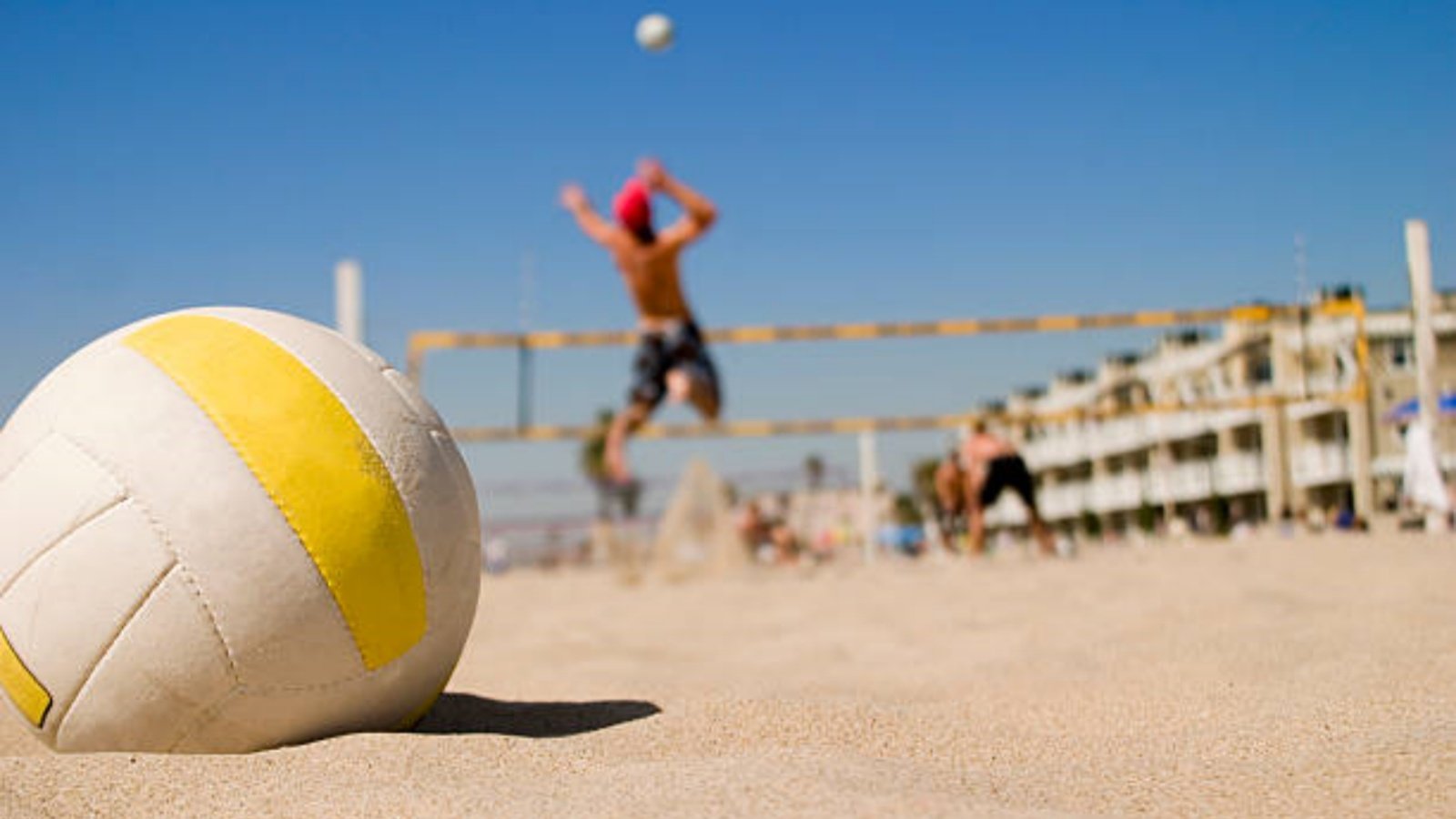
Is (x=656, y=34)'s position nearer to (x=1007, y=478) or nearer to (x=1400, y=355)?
(x=1007, y=478)

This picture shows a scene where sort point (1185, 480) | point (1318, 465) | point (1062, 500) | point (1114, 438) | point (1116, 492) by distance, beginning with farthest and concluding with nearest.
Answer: point (1062, 500)
point (1114, 438)
point (1116, 492)
point (1185, 480)
point (1318, 465)

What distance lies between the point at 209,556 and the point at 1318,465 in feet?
102

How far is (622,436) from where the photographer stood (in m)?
7.79

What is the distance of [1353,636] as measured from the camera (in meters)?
3.48

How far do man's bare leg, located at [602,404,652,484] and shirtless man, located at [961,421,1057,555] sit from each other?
299 centimetres

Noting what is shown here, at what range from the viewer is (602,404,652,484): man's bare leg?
762 cm

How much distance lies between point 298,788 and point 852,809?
87 centimetres

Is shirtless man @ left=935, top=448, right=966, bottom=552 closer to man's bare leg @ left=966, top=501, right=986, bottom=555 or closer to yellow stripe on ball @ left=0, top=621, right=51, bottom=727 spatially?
man's bare leg @ left=966, top=501, right=986, bottom=555

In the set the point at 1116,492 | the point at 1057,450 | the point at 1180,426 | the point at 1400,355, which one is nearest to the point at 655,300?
the point at 1400,355

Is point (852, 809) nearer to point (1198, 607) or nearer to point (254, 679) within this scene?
point (254, 679)

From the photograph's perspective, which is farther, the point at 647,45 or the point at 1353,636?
the point at 647,45

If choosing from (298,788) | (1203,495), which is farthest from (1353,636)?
(1203,495)

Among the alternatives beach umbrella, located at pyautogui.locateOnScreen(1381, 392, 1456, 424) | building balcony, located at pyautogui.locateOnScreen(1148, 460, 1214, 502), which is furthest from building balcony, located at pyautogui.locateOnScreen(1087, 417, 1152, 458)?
beach umbrella, located at pyautogui.locateOnScreen(1381, 392, 1456, 424)

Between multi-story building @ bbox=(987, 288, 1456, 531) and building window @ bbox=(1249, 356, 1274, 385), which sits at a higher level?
building window @ bbox=(1249, 356, 1274, 385)
